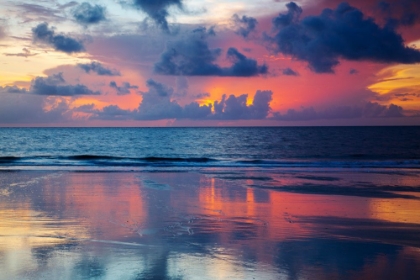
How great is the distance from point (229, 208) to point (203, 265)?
229 inches

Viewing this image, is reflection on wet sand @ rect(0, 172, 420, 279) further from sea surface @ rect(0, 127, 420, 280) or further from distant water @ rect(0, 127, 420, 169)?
distant water @ rect(0, 127, 420, 169)

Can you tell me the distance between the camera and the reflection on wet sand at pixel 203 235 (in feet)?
23.8

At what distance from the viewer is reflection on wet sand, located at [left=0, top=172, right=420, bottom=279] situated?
7.27 metres

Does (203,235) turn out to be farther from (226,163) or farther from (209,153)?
(209,153)

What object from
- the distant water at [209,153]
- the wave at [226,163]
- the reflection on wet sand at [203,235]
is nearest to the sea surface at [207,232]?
the reflection on wet sand at [203,235]

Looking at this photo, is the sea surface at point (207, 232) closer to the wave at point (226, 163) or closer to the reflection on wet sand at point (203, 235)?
the reflection on wet sand at point (203, 235)

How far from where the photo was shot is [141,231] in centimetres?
998

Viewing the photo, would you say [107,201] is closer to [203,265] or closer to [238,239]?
[238,239]

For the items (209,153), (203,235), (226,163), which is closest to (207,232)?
(203,235)

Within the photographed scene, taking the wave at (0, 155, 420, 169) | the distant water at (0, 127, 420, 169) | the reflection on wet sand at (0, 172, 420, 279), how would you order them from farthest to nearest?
the distant water at (0, 127, 420, 169), the wave at (0, 155, 420, 169), the reflection on wet sand at (0, 172, 420, 279)

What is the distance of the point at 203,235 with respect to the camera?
9672 mm

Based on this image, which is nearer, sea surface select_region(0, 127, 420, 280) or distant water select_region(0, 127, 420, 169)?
sea surface select_region(0, 127, 420, 280)

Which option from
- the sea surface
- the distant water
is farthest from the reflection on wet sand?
the distant water

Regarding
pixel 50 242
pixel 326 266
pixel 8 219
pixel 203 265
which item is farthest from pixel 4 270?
pixel 326 266
